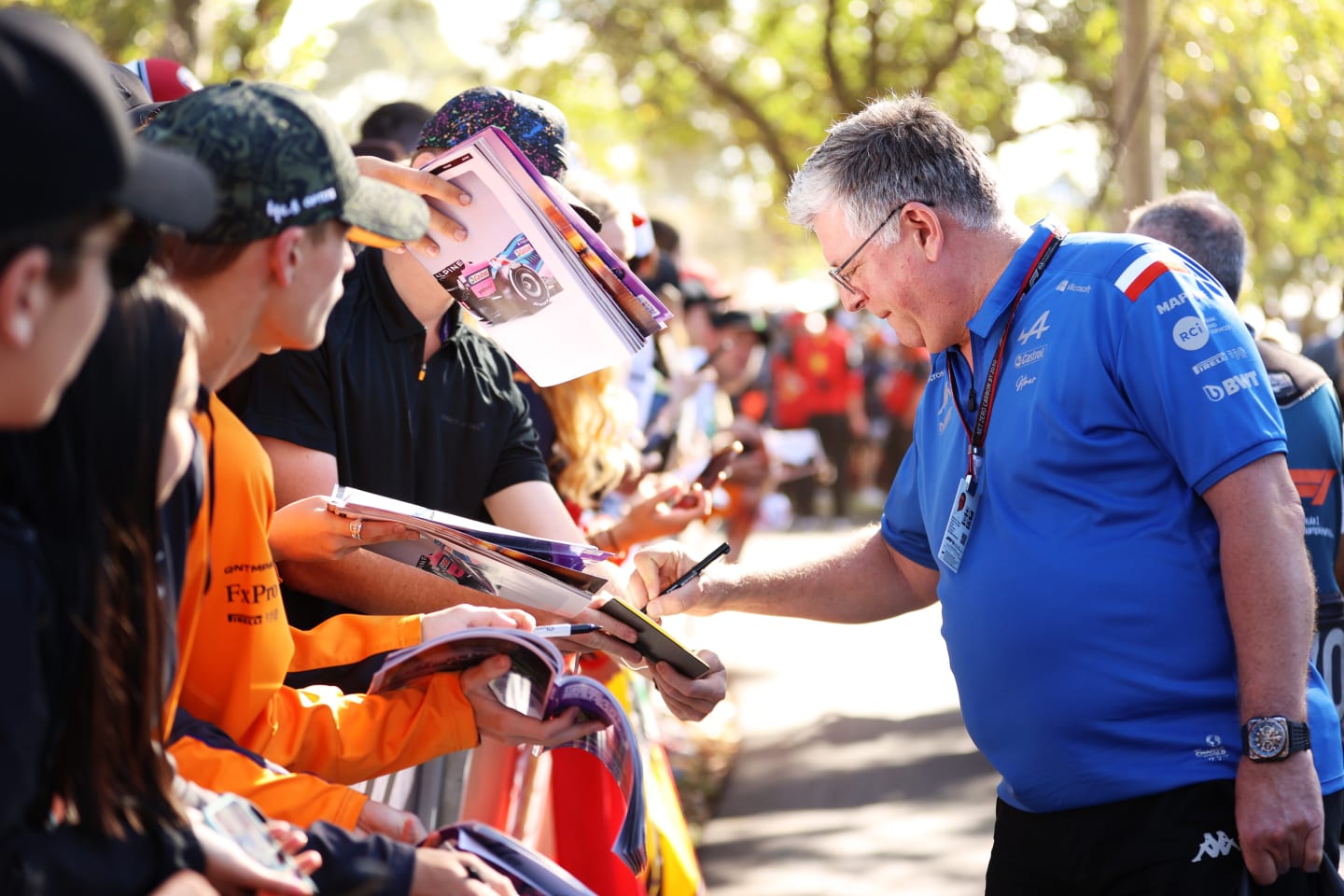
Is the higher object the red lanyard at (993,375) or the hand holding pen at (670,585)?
the red lanyard at (993,375)

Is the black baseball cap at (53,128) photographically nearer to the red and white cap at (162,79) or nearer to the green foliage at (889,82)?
the red and white cap at (162,79)

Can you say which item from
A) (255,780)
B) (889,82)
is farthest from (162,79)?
(889,82)

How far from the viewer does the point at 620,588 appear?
126 inches

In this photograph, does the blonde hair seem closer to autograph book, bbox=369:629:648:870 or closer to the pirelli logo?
autograph book, bbox=369:629:648:870

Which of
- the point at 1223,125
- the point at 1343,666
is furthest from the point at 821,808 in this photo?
the point at 1223,125

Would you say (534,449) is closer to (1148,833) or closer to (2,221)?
(1148,833)

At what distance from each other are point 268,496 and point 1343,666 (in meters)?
3.13

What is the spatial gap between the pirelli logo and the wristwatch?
5.19 ft

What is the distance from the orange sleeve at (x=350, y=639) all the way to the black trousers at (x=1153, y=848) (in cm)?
134

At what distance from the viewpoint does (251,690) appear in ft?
7.13

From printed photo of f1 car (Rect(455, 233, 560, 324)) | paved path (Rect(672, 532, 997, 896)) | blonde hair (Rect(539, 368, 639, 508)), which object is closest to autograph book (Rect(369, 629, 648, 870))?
printed photo of f1 car (Rect(455, 233, 560, 324))

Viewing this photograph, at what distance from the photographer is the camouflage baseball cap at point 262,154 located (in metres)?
1.85

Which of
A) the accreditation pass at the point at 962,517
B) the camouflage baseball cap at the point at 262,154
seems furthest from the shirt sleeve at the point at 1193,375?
the camouflage baseball cap at the point at 262,154

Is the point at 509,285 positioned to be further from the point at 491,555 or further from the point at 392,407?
the point at 491,555
